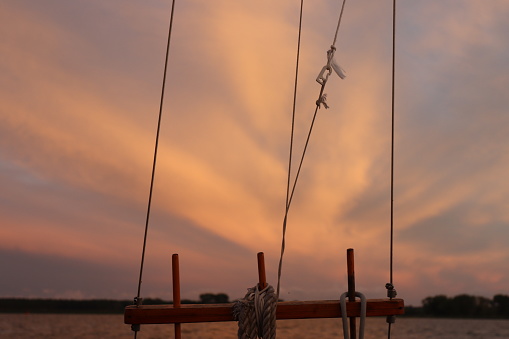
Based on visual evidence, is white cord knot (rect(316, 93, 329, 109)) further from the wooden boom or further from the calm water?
the calm water

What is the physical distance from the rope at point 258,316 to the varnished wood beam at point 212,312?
5.7 inches

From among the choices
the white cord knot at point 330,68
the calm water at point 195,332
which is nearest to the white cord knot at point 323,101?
the white cord knot at point 330,68

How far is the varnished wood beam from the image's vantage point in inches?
185

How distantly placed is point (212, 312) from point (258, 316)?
389 millimetres

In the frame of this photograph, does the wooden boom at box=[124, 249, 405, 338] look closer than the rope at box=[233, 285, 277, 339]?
No

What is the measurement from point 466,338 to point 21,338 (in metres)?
71.0

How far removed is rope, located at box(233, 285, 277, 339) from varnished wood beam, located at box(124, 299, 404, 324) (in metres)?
0.15

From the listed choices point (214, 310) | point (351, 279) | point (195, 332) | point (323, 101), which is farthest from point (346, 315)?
point (195, 332)

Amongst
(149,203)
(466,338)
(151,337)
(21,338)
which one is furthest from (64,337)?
(149,203)

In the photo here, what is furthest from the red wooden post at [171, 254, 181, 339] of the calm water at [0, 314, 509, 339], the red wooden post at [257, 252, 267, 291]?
the calm water at [0, 314, 509, 339]

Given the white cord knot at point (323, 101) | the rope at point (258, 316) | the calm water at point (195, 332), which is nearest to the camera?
the rope at point (258, 316)

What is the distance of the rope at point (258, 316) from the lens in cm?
457

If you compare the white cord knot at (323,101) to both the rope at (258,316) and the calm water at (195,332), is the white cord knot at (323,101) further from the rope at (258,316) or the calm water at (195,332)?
the calm water at (195,332)

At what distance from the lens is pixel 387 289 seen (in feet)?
16.7
